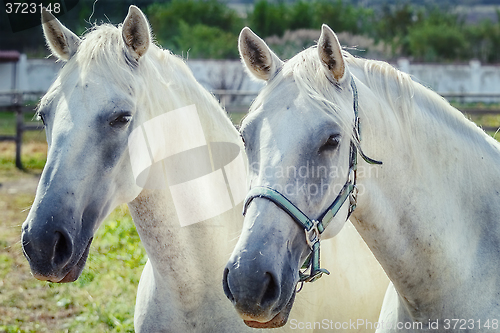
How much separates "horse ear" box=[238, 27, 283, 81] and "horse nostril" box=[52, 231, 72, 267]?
1028 millimetres

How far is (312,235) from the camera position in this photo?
1.75 meters

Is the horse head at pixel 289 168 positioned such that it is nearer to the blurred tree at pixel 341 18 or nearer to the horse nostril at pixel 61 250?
the horse nostril at pixel 61 250

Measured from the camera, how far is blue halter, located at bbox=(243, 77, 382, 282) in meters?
1.72

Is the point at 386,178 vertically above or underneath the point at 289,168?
underneath

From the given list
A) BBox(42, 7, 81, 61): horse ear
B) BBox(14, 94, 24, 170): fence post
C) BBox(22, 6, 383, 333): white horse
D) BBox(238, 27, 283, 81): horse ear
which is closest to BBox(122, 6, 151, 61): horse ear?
BBox(22, 6, 383, 333): white horse

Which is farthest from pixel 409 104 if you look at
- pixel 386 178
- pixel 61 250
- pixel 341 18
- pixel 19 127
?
pixel 341 18

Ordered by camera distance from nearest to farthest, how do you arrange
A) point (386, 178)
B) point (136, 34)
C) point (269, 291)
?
point (269, 291) < point (386, 178) < point (136, 34)

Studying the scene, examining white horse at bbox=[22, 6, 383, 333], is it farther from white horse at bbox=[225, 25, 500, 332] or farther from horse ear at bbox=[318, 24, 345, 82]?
horse ear at bbox=[318, 24, 345, 82]

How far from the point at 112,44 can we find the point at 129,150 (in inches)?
19.9

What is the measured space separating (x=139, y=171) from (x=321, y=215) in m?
0.92

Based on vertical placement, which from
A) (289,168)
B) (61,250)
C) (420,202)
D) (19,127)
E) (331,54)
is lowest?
Answer: (19,127)

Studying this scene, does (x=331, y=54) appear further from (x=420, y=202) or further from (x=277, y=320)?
(x=277, y=320)

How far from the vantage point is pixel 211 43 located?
28.3 metres

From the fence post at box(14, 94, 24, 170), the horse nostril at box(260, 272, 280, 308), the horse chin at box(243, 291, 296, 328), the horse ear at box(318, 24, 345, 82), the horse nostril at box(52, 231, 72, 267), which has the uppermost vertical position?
the horse ear at box(318, 24, 345, 82)
